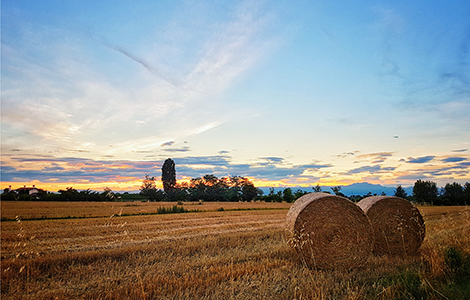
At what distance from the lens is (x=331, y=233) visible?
782 cm

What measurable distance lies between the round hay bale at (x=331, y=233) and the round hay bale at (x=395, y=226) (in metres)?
1.49

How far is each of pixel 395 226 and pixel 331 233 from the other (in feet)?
9.23

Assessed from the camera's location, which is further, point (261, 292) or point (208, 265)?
point (208, 265)

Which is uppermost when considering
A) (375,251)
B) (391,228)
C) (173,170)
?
(173,170)

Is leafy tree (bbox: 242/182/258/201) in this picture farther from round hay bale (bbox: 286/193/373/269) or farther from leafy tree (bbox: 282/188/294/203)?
round hay bale (bbox: 286/193/373/269)

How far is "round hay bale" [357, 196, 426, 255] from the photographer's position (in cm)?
908

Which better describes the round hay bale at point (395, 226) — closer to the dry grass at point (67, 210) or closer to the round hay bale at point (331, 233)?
the round hay bale at point (331, 233)

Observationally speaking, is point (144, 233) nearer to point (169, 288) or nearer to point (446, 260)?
point (169, 288)

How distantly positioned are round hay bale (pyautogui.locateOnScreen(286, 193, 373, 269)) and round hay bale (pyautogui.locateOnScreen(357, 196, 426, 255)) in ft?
4.87

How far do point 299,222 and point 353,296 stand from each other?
3.11 metres

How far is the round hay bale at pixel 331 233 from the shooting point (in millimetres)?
7512

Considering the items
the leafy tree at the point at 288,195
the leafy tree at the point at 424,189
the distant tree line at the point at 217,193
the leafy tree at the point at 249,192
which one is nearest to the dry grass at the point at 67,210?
the distant tree line at the point at 217,193

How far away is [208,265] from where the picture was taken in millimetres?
7137

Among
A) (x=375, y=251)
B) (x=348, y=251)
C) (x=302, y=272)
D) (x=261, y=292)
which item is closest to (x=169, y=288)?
(x=261, y=292)
